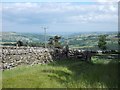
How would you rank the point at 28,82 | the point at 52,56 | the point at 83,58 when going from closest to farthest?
the point at 28,82 → the point at 52,56 → the point at 83,58

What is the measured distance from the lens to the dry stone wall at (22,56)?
22366mm

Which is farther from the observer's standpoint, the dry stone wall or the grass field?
the dry stone wall

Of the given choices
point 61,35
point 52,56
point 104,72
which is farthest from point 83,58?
point 61,35

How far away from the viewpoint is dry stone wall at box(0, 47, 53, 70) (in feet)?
73.4

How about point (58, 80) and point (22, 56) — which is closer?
point (58, 80)

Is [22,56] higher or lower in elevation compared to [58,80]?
higher

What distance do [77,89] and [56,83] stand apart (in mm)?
1477

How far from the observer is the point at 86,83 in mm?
17172

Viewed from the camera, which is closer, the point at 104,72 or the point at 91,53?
the point at 104,72

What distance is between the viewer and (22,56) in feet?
80.2

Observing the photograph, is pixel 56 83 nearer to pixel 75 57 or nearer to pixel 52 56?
pixel 52 56

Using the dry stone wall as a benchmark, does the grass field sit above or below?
below

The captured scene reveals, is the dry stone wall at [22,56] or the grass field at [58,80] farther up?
the dry stone wall at [22,56]

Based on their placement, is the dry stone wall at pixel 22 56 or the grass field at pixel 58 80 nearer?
the grass field at pixel 58 80
